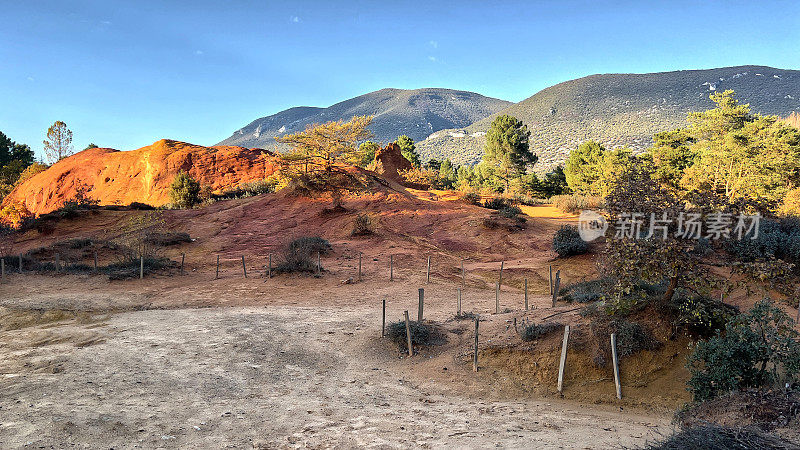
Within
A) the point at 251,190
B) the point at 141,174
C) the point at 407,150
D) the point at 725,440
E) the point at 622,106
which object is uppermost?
the point at 622,106

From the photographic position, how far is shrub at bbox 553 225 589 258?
1934cm

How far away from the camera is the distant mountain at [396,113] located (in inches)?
5807

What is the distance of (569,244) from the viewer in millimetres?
19422

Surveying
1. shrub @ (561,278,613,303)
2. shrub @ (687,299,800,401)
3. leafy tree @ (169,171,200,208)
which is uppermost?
leafy tree @ (169,171,200,208)

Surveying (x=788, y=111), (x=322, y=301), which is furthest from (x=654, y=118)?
(x=322, y=301)

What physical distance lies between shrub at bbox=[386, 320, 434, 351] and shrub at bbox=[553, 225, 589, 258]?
11.3 metres

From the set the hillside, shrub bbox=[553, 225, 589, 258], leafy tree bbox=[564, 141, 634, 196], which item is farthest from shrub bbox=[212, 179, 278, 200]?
leafy tree bbox=[564, 141, 634, 196]

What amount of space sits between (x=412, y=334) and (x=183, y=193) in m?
35.5

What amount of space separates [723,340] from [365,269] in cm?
1435

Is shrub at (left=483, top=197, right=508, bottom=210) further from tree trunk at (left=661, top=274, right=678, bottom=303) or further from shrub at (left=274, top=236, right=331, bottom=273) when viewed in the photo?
tree trunk at (left=661, top=274, right=678, bottom=303)

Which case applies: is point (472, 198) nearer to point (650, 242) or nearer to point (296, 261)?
point (296, 261)

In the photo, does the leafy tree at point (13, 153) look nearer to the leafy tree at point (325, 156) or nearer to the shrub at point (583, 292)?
the leafy tree at point (325, 156)

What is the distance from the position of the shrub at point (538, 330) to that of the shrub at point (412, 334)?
224cm

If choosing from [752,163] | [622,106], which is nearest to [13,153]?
[752,163]
